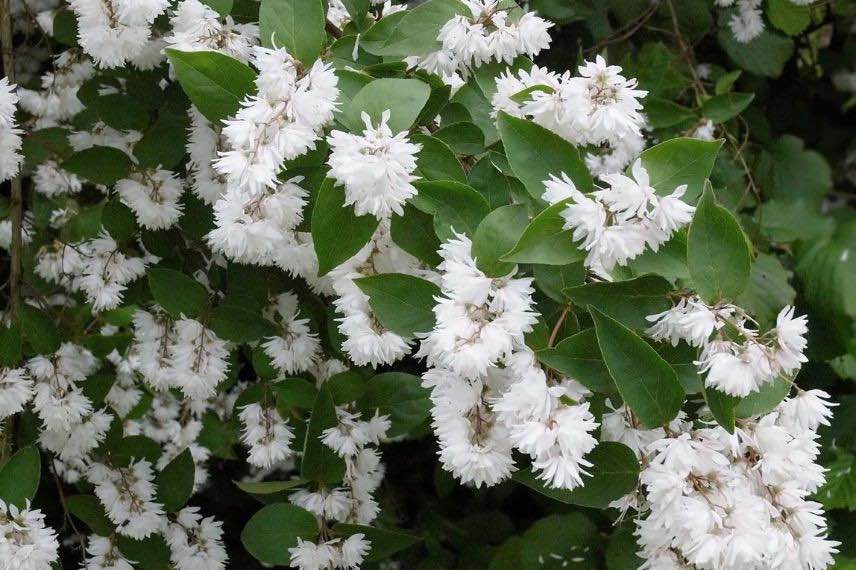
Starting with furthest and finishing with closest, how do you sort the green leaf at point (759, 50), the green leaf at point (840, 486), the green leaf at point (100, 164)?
the green leaf at point (759, 50) < the green leaf at point (840, 486) < the green leaf at point (100, 164)

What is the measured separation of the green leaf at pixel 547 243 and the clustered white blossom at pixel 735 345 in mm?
127

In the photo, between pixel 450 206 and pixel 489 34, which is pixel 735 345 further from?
pixel 489 34

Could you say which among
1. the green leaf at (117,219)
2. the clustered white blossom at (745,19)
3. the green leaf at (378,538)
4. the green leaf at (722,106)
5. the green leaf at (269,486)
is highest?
the clustered white blossom at (745,19)

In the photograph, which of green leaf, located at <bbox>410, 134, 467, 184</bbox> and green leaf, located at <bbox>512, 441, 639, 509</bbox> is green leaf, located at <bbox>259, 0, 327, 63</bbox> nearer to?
green leaf, located at <bbox>410, 134, 467, 184</bbox>

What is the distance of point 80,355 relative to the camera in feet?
4.81

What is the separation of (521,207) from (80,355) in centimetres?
95

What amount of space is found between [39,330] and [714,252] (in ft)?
3.41

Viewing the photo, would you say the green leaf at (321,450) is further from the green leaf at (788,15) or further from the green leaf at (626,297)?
the green leaf at (788,15)

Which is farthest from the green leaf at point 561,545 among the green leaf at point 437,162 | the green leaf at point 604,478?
the green leaf at point 437,162

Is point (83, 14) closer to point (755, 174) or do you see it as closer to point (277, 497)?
point (277, 497)

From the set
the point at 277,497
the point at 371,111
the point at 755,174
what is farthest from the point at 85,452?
the point at 755,174

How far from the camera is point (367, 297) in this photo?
97cm

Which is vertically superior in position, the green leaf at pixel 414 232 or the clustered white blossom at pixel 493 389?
the green leaf at pixel 414 232

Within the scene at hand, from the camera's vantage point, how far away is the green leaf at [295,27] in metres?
0.92
